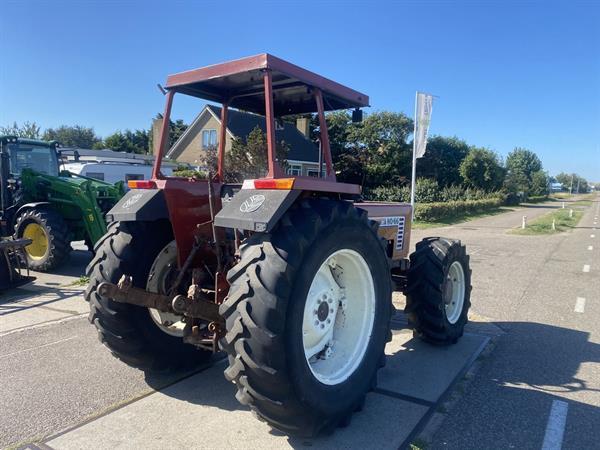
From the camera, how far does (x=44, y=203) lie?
30.0 feet

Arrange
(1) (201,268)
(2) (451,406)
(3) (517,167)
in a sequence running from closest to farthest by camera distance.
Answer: (2) (451,406) → (1) (201,268) → (3) (517,167)

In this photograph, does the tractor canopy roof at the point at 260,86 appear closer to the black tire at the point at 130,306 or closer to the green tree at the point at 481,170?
the black tire at the point at 130,306

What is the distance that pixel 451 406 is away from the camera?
3.59 meters

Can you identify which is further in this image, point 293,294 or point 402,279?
point 402,279

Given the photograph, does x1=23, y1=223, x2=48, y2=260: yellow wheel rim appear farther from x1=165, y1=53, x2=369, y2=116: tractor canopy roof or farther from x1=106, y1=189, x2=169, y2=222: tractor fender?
x1=165, y1=53, x2=369, y2=116: tractor canopy roof

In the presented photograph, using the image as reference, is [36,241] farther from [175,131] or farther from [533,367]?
[175,131]

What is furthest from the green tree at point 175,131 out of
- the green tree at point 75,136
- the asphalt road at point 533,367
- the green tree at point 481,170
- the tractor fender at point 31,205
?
the asphalt road at point 533,367

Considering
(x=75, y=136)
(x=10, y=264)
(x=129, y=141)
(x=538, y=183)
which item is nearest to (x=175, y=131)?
(x=129, y=141)

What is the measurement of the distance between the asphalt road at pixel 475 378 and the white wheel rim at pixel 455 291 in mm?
578

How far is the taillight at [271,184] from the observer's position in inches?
114

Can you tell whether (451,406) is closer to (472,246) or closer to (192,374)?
(192,374)

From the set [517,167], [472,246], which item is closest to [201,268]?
[472,246]

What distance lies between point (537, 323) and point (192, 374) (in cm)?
460

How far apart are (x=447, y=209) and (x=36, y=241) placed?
2210 cm
